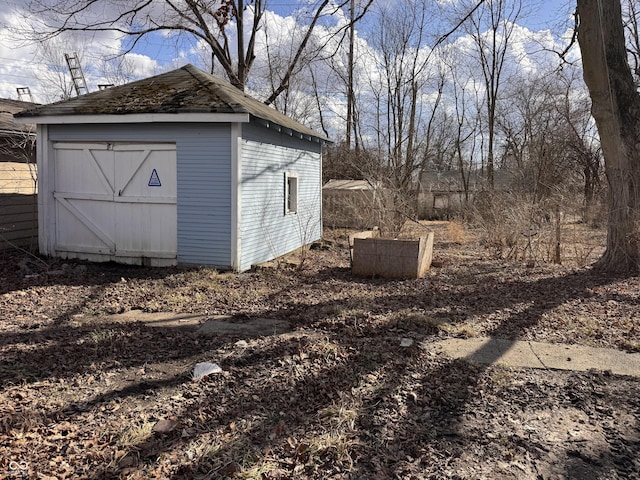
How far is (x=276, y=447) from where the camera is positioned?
10.5ft

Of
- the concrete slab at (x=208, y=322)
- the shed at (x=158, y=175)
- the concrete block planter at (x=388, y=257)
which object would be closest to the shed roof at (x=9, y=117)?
the shed at (x=158, y=175)

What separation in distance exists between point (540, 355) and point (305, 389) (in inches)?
→ 99.2

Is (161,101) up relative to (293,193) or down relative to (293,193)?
up

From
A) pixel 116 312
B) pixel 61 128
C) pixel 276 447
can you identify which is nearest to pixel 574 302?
pixel 276 447

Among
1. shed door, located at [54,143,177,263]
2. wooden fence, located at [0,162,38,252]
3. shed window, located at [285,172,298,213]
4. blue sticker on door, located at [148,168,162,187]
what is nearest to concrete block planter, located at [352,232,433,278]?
shed door, located at [54,143,177,263]

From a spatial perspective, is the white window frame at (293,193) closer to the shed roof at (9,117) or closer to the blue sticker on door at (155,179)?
the blue sticker on door at (155,179)

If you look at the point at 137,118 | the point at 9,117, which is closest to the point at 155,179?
the point at 137,118

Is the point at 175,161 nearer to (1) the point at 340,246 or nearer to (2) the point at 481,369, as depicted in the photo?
(1) the point at 340,246

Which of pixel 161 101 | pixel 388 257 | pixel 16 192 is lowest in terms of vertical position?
pixel 388 257

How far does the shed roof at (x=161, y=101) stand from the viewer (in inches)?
351

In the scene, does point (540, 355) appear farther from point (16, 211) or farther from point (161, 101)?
point (16, 211)

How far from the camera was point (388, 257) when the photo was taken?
8930mm

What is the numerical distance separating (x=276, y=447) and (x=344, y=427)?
52cm

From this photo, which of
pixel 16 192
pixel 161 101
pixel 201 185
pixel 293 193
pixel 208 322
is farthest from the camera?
pixel 293 193
